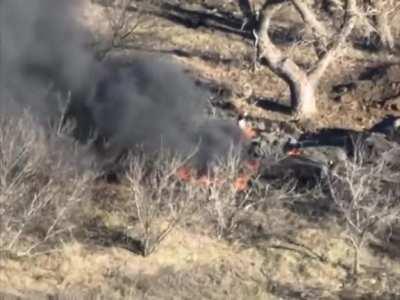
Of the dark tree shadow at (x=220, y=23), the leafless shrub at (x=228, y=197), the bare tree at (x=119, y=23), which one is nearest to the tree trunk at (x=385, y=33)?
the dark tree shadow at (x=220, y=23)

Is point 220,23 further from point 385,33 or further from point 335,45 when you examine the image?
point 335,45

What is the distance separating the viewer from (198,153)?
2181cm

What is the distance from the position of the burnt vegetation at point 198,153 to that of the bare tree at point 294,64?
0.04m

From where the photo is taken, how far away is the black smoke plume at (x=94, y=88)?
22109 mm

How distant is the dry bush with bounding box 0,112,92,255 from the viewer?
757 inches

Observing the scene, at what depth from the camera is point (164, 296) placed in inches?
746

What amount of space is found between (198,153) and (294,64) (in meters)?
4.69

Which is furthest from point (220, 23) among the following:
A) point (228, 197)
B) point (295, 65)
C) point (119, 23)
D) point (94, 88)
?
point (228, 197)

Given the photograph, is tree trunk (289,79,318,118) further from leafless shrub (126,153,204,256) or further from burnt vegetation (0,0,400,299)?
leafless shrub (126,153,204,256)

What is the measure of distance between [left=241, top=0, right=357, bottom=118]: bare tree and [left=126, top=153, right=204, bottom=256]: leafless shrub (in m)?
5.38

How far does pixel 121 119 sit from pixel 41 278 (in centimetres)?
464

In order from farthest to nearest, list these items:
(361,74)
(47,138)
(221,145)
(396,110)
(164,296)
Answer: (361,74) → (396,110) → (221,145) → (47,138) → (164,296)

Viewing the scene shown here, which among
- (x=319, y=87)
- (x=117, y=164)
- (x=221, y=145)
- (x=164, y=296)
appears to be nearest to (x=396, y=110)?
(x=319, y=87)

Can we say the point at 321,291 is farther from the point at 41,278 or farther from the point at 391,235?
the point at 41,278
